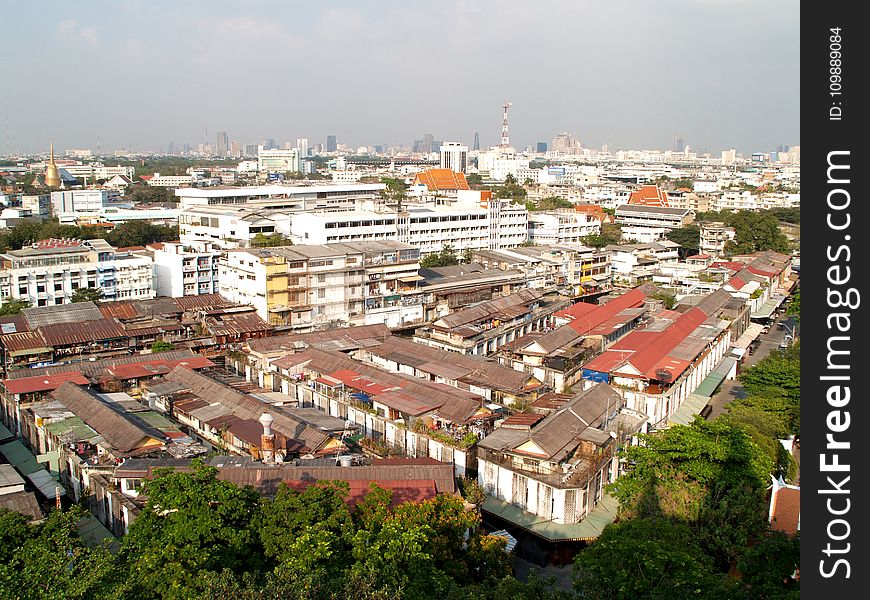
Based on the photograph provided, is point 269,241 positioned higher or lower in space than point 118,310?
higher

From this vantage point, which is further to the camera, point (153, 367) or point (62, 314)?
point (62, 314)

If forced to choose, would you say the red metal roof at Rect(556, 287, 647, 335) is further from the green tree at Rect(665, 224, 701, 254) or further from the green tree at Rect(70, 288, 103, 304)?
the green tree at Rect(70, 288, 103, 304)

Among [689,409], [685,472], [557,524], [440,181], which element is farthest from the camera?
[440,181]

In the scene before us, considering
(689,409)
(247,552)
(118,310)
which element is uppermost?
(118,310)

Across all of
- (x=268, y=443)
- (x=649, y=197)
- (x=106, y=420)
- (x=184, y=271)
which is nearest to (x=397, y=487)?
(x=268, y=443)

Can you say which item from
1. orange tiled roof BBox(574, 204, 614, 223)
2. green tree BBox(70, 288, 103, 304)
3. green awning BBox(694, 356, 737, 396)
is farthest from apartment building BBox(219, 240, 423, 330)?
orange tiled roof BBox(574, 204, 614, 223)

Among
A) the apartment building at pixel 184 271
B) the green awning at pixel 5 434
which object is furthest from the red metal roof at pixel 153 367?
the apartment building at pixel 184 271

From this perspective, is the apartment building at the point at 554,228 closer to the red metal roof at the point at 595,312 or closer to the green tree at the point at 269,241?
the red metal roof at the point at 595,312

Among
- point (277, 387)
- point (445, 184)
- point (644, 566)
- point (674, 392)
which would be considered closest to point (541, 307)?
point (674, 392)

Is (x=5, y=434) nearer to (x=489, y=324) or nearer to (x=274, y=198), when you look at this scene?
(x=489, y=324)
